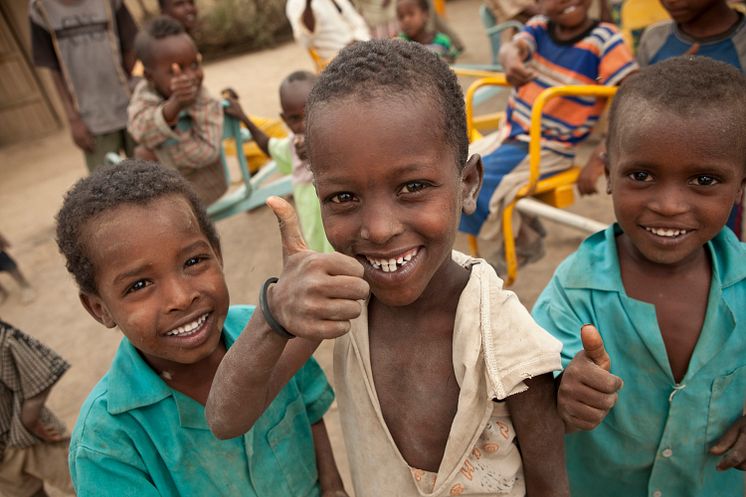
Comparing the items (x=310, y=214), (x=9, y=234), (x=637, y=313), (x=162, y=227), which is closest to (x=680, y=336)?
(x=637, y=313)

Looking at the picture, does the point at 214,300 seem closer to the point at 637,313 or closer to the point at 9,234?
the point at 637,313

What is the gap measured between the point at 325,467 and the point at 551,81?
7.39 ft

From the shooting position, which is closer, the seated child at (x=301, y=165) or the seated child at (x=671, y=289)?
the seated child at (x=671, y=289)

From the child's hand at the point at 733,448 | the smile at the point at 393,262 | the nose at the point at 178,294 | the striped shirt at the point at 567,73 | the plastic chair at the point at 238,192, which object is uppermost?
the smile at the point at 393,262

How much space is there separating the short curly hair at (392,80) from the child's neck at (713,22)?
1.82 m

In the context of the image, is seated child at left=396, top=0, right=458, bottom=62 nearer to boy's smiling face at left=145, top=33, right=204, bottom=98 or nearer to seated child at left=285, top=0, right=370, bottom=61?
seated child at left=285, top=0, right=370, bottom=61

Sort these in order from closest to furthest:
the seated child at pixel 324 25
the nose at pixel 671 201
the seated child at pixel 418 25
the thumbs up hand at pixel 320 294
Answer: the thumbs up hand at pixel 320 294 → the nose at pixel 671 201 → the seated child at pixel 324 25 → the seated child at pixel 418 25

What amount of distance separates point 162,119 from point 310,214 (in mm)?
930

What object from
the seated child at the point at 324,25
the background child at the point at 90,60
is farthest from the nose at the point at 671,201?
the background child at the point at 90,60

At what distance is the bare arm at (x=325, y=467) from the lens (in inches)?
55.5

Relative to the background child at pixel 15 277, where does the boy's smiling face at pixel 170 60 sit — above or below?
above

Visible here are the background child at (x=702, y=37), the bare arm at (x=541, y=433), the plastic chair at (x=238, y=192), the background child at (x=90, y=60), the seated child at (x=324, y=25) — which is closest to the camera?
the bare arm at (x=541, y=433)

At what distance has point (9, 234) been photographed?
572 centimetres

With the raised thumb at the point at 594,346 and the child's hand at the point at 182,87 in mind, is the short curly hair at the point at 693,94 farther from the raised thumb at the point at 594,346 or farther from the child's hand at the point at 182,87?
the child's hand at the point at 182,87
